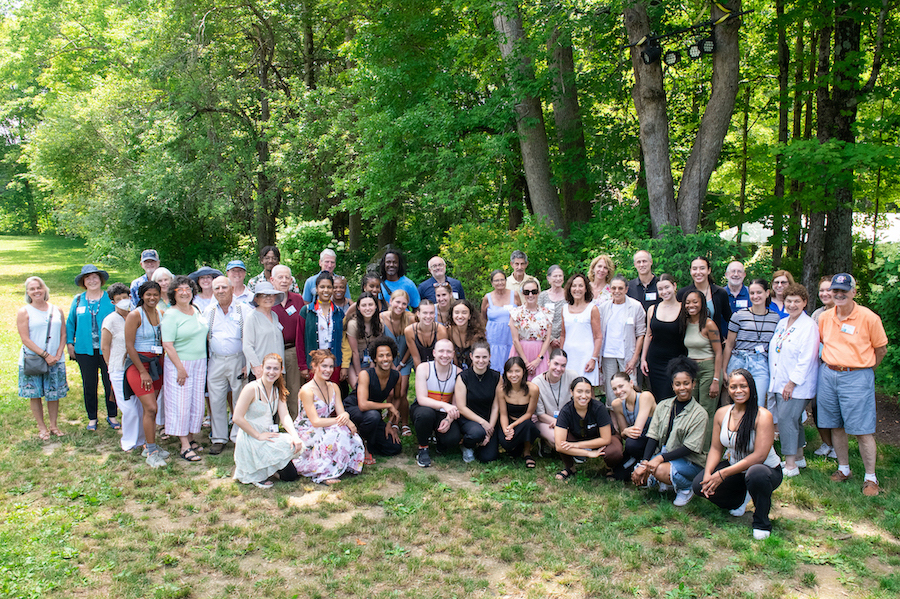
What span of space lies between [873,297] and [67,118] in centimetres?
1926

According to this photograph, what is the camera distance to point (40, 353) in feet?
21.6

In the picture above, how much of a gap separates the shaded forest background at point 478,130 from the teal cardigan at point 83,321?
480cm

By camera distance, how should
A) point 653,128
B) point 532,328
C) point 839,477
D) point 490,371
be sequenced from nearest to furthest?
point 839,477
point 490,371
point 532,328
point 653,128

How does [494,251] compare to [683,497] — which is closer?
[683,497]

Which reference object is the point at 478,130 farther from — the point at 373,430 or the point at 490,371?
the point at 373,430

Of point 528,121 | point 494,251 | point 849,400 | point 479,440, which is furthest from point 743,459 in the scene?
point 528,121

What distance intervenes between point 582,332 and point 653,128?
4676mm

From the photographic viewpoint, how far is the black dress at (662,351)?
6.04 metres

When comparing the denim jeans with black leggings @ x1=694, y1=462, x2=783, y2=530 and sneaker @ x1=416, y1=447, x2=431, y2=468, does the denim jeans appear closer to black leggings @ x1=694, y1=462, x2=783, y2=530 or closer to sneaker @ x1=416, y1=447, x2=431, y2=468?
black leggings @ x1=694, y1=462, x2=783, y2=530

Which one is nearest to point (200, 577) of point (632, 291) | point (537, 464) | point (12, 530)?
point (12, 530)

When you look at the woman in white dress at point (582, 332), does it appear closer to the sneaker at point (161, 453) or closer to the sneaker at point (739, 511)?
the sneaker at point (739, 511)

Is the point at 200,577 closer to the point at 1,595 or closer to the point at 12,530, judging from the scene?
the point at 1,595

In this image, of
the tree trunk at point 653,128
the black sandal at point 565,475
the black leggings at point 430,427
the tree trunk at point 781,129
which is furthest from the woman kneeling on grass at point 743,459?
the tree trunk at point 781,129

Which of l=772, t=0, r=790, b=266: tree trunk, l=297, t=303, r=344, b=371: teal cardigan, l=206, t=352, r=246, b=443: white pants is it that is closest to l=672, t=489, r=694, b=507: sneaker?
l=297, t=303, r=344, b=371: teal cardigan
